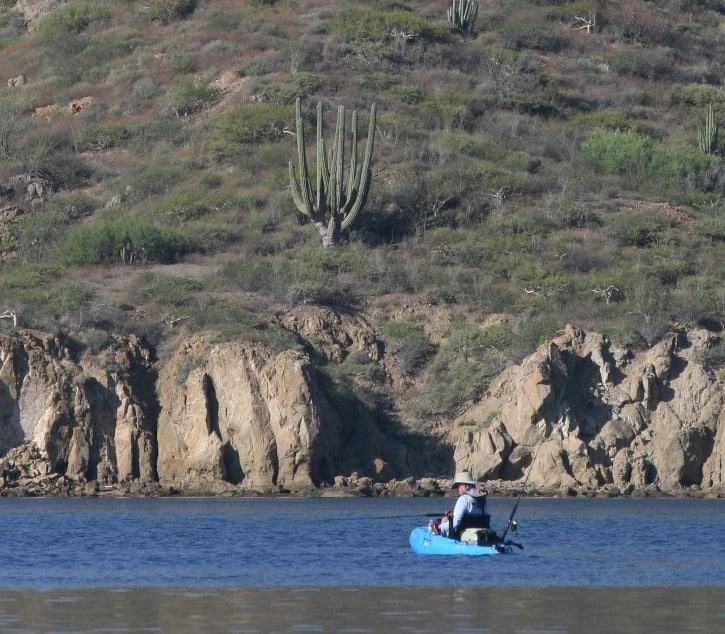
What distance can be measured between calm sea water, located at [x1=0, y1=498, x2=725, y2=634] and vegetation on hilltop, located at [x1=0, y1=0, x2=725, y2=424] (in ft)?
51.2

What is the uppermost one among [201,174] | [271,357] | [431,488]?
[201,174]

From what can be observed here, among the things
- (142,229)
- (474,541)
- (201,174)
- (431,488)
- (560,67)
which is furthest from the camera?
(560,67)

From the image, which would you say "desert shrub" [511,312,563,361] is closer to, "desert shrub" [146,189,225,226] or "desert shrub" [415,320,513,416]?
"desert shrub" [415,320,513,416]

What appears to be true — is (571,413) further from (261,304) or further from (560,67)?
(560,67)

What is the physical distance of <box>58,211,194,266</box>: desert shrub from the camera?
6338 cm

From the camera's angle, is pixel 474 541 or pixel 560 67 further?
pixel 560 67

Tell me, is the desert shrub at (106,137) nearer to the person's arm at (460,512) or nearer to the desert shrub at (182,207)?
the desert shrub at (182,207)

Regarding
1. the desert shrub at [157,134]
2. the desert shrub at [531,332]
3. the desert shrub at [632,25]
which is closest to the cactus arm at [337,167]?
the desert shrub at [531,332]

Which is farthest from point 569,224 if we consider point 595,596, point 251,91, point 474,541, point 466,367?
point 595,596

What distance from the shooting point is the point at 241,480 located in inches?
1992

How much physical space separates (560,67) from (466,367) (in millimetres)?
36161

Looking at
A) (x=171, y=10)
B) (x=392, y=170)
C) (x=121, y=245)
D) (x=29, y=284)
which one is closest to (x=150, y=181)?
(x=121, y=245)

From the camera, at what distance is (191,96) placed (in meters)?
81.2

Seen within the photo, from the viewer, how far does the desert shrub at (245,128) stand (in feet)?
245
